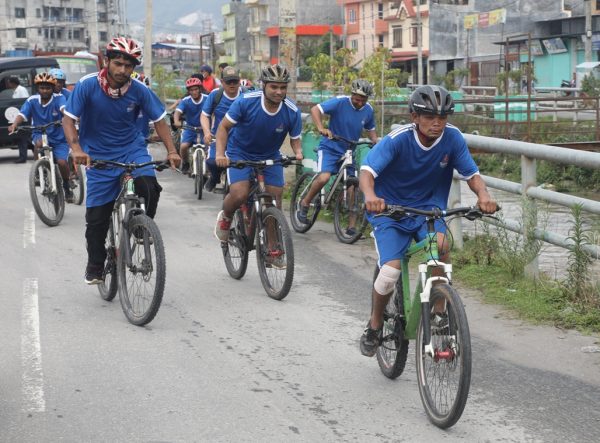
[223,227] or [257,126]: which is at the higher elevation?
[257,126]

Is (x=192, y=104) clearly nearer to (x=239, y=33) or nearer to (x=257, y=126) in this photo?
(x=257, y=126)

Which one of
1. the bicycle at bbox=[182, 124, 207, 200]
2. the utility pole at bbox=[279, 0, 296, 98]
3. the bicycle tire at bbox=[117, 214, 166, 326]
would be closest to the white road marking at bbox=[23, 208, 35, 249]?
the bicycle at bbox=[182, 124, 207, 200]

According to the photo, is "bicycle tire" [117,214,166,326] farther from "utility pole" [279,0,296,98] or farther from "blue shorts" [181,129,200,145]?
"utility pole" [279,0,296,98]

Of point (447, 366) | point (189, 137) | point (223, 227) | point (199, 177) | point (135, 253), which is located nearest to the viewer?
point (447, 366)

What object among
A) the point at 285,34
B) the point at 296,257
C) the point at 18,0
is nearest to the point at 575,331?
the point at 296,257

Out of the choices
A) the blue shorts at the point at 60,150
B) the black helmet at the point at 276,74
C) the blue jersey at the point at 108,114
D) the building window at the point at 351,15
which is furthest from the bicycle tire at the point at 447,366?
the building window at the point at 351,15

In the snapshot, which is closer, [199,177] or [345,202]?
[345,202]

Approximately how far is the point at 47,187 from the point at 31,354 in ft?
22.2

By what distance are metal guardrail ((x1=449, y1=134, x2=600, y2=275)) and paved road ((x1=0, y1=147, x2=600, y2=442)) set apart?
73cm

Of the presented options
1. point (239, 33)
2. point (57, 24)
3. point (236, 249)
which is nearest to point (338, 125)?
point (236, 249)

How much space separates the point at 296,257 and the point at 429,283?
18.5 ft

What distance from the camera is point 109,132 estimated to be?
27.9 ft

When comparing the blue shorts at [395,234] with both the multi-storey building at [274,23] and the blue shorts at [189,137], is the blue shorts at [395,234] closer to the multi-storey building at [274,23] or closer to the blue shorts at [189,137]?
the blue shorts at [189,137]

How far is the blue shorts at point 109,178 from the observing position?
842 cm
